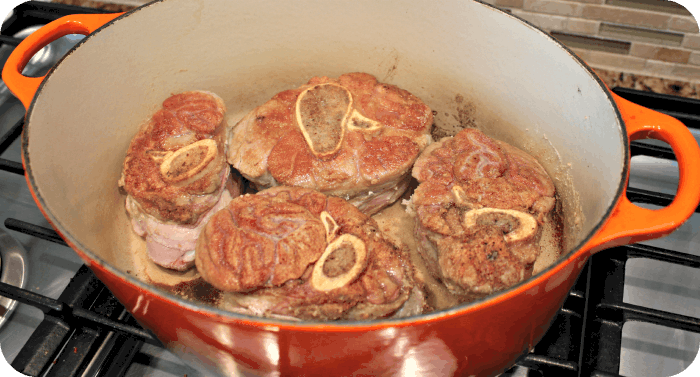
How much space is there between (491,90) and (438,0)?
34 centimetres

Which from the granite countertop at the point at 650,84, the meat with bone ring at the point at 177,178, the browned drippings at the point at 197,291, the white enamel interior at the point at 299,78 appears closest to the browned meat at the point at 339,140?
the meat with bone ring at the point at 177,178

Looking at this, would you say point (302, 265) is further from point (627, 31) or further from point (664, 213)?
point (627, 31)

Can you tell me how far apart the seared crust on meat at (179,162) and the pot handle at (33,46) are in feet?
0.98

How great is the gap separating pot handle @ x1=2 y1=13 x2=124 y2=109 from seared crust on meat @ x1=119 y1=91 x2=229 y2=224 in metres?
0.30

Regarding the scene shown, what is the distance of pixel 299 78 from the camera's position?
1943 mm

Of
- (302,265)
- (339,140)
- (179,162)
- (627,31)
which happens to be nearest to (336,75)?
(339,140)

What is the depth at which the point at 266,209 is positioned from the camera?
133 cm

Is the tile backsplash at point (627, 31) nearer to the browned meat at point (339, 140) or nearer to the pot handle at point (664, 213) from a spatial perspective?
the browned meat at point (339, 140)

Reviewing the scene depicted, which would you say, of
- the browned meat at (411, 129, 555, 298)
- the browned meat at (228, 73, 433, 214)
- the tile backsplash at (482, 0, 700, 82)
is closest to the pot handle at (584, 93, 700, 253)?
the browned meat at (411, 129, 555, 298)

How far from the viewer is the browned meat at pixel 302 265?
1.20m

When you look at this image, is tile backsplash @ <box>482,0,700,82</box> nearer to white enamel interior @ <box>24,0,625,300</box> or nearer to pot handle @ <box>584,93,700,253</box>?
white enamel interior @ <box>24,0,625,300</box>

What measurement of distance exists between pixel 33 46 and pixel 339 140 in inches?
35.9

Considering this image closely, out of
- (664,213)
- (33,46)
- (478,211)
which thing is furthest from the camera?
(33,46)

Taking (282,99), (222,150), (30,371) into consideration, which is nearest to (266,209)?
(222,150)
